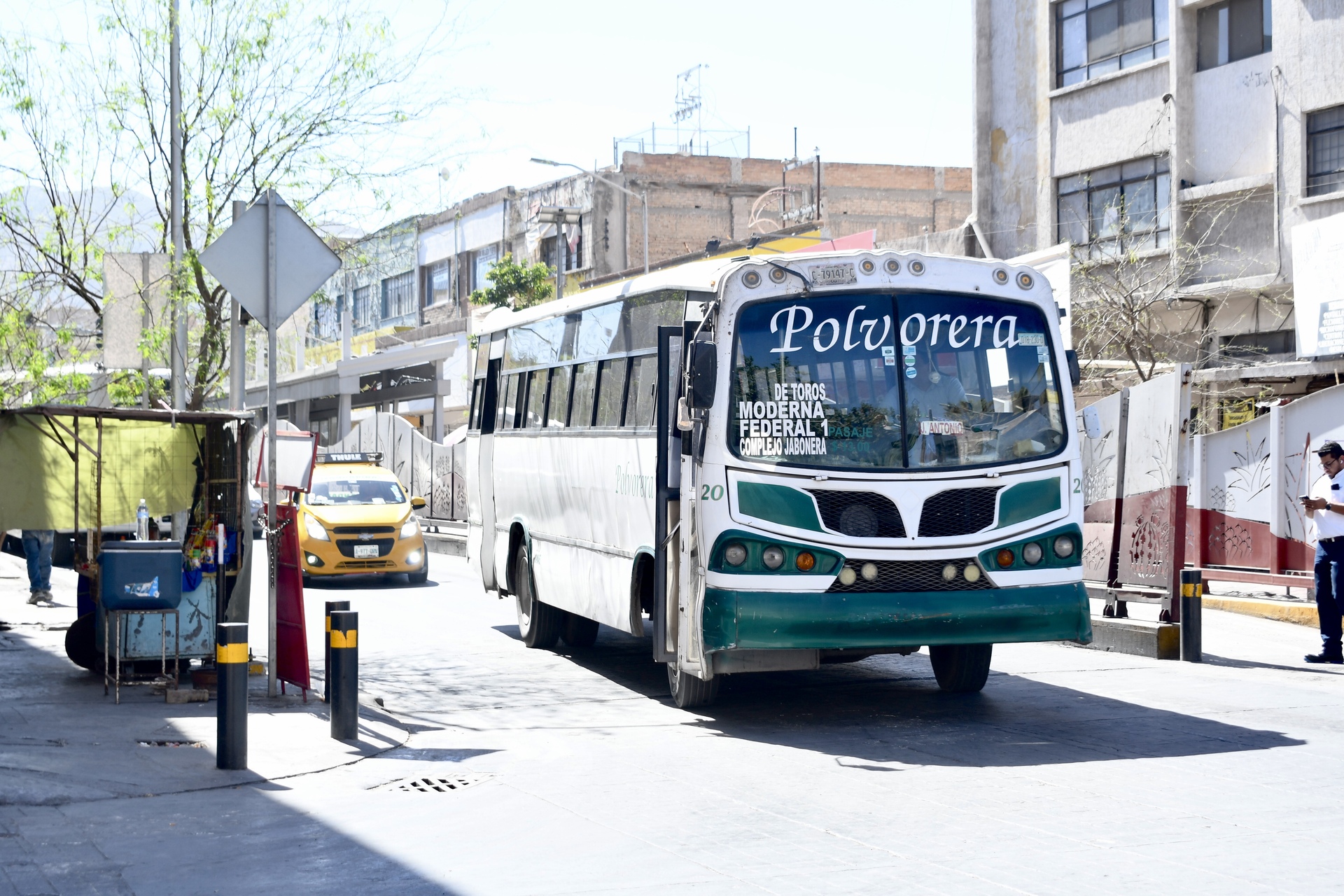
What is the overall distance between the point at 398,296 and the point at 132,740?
60.8 metres

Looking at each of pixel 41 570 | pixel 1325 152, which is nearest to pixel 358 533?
pixel 41 570

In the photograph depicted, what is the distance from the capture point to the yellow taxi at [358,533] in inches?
857

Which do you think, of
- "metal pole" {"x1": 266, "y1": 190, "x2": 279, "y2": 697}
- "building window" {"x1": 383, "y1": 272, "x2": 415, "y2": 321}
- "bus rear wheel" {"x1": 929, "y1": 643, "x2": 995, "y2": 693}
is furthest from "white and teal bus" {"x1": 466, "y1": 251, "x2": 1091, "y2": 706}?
"building window" {"x1": 383, "y1": 272, "x2": 415, "y2": 321}

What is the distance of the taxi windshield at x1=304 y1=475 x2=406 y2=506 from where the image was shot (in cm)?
2272

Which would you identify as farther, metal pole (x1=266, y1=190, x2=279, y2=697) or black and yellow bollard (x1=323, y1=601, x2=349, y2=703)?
metal pole (x1=266, y1=190, x2=279, y2=697)

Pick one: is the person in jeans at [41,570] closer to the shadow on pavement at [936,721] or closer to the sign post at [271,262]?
the shadow on pavement at [936,721]

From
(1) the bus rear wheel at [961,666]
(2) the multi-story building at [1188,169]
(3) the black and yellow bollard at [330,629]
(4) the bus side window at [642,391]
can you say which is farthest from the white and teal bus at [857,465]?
(2) the multi-story building at [1188,169]

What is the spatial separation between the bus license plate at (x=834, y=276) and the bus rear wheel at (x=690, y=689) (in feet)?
9.05

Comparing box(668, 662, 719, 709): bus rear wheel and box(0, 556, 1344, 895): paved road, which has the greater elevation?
box(668, 662, 719, 709): bus rear wheel

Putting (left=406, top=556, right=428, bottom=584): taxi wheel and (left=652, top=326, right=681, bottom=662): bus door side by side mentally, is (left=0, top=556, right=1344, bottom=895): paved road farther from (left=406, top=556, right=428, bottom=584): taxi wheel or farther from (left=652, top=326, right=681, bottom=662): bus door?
(left=406, top=556, right=428, bottom=584): taxi wheel

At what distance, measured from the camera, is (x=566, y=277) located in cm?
5525

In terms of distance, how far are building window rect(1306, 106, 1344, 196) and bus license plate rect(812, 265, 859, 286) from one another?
18.2m

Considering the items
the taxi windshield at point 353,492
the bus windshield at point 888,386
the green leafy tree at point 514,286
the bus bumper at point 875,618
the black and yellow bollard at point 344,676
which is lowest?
the black and yellow bollard at point 344,676

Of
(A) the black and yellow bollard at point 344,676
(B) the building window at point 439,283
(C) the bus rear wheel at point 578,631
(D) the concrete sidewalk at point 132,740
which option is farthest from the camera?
(B) the building window at point 439,283
